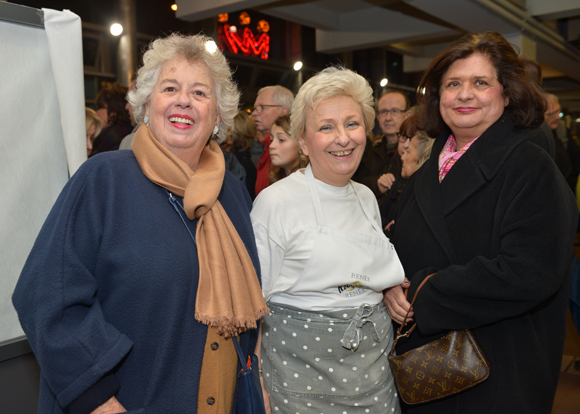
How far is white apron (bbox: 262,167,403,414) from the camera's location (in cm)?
172

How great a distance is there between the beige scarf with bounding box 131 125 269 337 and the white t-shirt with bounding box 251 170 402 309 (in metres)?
0.19

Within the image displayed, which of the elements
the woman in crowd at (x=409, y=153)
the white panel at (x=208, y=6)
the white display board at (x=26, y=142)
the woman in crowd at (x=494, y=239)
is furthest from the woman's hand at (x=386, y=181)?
the white panel at (x=208, y=6)

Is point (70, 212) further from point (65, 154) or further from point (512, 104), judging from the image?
point (512, 104)

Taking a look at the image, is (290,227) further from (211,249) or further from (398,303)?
(398,303)

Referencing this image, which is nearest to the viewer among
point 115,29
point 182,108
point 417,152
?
point 182,108

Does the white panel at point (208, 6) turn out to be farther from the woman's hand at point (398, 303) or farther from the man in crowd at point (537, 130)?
the woman's hand at point (398, 303)

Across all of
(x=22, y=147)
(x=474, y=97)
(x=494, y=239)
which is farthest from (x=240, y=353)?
(x=474, y=97)

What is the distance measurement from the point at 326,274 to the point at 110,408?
2.66 feet

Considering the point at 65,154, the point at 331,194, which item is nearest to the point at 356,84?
the point at 331,194

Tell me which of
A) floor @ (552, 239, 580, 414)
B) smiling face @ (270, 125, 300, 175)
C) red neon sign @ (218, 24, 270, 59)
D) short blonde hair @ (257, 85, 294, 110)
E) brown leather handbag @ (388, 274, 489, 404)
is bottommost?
floor @ (552, 239, 580, 414)

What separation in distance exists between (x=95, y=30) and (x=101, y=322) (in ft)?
24.1

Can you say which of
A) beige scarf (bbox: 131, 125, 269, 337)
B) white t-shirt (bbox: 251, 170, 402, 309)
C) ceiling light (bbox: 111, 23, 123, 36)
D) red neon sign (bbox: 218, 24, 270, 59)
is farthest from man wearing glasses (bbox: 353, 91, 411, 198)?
red neon sign (bbox: 218, 24, 270, 59)

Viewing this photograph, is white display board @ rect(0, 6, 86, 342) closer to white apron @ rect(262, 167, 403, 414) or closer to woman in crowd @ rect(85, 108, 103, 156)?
white apron @ rect(262, 167, 403, 414)

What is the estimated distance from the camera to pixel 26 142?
5.63ft
